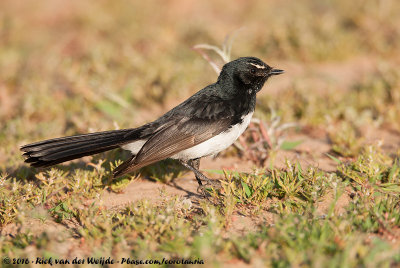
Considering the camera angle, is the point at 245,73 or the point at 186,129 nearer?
the point at 186,129

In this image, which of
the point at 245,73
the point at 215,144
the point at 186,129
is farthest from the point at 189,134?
the point at 245,73

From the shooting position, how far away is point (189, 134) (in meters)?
4.46

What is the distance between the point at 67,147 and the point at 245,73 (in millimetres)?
2182

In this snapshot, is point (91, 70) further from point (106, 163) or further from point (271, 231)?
point (271, 231)

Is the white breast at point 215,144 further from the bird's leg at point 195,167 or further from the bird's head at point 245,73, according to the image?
the bird's head at point 245,73

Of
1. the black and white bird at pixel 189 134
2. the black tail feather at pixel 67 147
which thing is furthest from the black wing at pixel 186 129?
the black tail feather at pixel 67 147

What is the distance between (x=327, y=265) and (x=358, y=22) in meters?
7.53

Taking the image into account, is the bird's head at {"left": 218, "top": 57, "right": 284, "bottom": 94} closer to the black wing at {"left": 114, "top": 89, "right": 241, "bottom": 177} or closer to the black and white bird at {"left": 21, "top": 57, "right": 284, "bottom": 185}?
the black and white bird at {"left": 21, "top": 57, "right": 284, "bottom": 185}

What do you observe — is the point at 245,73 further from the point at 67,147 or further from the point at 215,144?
the point at 67,147

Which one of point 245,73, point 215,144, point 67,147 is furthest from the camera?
point 245,73

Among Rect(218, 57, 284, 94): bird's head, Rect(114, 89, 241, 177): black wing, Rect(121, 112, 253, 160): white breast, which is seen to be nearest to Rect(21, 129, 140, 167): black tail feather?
Rect(114, 89, 241, 177): black wing

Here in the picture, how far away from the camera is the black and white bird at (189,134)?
4219 millimetres

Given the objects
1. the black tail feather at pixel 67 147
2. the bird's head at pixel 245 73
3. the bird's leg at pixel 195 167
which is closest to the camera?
the black tail feather at pixel 67 147

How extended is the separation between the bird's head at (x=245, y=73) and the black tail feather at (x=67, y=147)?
1408 millimetres
